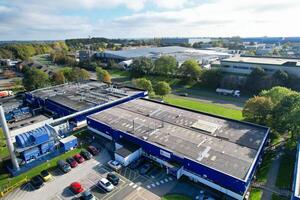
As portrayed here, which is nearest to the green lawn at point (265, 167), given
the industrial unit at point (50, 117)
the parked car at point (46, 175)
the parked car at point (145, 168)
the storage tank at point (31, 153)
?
the parked car at point (145, 168)

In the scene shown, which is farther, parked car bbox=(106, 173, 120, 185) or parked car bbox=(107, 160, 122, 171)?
parked car bbox=(107, 160, 122, 171)

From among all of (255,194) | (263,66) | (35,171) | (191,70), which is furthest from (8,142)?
(263,66)

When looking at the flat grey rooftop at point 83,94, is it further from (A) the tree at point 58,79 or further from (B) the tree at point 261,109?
(B) the tree at point 261,109

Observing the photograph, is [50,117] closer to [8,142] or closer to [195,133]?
[8,142]

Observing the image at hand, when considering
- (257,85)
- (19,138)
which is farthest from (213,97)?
(19,138)

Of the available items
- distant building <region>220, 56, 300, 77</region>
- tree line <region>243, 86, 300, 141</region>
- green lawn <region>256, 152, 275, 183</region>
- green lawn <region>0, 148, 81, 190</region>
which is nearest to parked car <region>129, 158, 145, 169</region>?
green lawn <region>0, 148, 81, 190</region>

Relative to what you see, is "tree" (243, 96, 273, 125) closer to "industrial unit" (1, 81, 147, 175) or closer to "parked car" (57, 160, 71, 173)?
"industrial unit" (1, 81, 147, 175)
